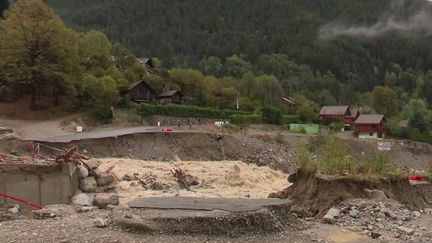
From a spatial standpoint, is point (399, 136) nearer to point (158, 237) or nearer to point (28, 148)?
point (28, 148)

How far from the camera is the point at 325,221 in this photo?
757 inches

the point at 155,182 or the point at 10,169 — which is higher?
the point at 10,169

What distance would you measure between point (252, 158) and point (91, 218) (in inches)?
1495

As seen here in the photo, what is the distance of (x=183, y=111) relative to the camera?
76.7 m

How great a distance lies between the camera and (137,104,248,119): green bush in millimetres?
71812

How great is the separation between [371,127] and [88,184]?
247 feet

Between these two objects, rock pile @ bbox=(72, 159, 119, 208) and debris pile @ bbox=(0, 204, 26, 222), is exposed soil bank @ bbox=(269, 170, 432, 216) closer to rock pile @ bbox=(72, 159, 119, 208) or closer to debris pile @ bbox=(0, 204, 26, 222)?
rock pile @ bbox=(72, 159, 119, 208)

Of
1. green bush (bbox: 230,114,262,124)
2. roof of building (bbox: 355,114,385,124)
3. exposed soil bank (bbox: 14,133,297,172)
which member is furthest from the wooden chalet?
exposed soil bank (bbox: 14,133,297,172)

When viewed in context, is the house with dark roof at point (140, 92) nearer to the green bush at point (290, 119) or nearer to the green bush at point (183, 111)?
the green bush at point (183, 111)

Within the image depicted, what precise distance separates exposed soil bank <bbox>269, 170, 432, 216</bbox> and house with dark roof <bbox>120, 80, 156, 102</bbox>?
178ft

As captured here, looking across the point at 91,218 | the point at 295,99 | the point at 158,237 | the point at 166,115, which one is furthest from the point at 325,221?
the point at 295,99

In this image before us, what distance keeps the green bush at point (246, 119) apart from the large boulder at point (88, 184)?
Answer: 55.2m

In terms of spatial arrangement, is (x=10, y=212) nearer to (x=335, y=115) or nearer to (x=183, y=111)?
(x=183, y=111)

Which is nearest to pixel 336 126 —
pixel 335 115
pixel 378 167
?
pixel 335 115
